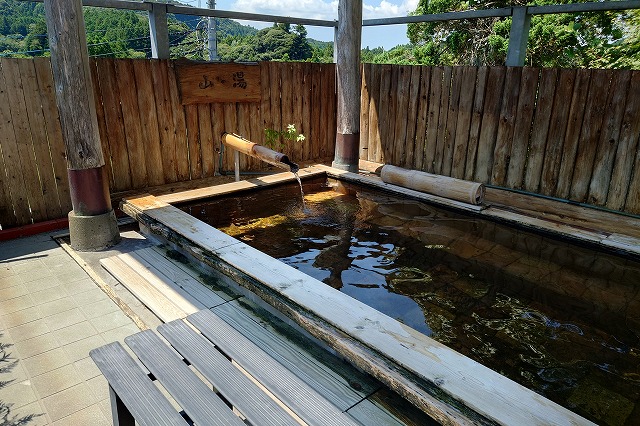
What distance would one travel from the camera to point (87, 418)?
2.10 m

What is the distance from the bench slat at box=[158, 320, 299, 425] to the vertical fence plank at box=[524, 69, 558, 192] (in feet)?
14.5

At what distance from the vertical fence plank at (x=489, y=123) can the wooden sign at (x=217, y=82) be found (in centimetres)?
287

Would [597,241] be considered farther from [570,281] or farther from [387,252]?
[387,252]

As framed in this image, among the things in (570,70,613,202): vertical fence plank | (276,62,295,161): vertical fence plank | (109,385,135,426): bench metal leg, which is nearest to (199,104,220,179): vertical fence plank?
(276,62,295,161): vertical fence plank

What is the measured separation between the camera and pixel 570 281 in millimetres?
3170

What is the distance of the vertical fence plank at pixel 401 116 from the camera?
19.8 feet

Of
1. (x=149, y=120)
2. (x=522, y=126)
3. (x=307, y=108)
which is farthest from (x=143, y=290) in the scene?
(x=522, y=126)

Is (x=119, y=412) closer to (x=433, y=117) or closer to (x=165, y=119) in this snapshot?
(x=165, y=119)

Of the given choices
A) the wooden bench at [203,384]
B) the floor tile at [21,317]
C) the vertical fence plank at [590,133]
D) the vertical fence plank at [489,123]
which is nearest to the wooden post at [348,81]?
the vertical fence plank at [489,123]

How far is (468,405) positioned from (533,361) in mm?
845

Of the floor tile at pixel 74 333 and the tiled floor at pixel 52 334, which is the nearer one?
the tiled floor at pixel 52 334

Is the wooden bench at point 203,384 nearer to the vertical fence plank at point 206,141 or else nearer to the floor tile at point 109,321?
the floor tile at point 109,321

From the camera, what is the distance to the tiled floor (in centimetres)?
218

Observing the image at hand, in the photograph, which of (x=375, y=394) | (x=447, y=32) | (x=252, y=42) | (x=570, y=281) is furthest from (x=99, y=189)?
(x=252, y=42)
